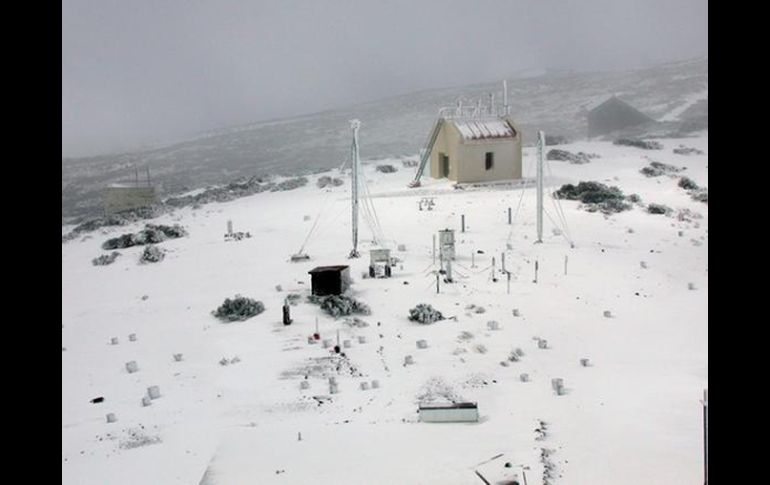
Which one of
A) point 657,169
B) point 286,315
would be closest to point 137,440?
point 286,315

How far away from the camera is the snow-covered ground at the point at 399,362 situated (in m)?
11.1

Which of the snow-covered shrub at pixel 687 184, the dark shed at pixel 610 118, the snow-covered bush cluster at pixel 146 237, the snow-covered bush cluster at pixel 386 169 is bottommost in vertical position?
the snow-covered bush cluster at pixel 146 237

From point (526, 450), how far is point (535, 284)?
1042 cm

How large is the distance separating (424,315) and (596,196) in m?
17.8

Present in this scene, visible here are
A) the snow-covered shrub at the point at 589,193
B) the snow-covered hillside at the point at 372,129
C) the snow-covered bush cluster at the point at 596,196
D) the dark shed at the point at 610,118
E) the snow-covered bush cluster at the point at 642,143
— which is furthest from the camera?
the dark shed at the point at 610,118

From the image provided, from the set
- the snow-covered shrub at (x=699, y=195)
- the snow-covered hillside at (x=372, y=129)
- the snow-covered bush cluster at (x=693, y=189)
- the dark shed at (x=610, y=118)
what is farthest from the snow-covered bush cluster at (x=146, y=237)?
the dark shed at (x=610, y=118)

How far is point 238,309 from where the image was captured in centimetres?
1931

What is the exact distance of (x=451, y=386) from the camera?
1420 centimetres

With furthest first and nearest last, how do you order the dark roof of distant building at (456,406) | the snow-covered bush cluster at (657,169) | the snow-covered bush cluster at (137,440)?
the snow-covered bush cluster at (657,169), the dark roof of distant building at (456,406), the snow-covered bush cluster at (137,440)

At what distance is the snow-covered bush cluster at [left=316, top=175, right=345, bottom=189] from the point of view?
42344 millimetres

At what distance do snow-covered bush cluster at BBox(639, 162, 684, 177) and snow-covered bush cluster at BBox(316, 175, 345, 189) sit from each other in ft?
57.6

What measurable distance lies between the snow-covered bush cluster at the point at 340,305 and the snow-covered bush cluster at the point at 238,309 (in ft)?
4.97

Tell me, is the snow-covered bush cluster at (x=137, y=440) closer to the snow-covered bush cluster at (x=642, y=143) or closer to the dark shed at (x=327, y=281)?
the dark shed at (x=327, y=281)
